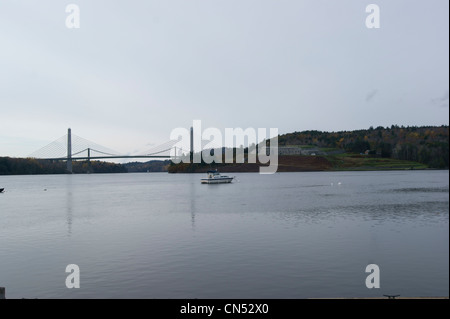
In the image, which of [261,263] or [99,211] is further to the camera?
[99,211]

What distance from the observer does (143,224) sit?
119 feet

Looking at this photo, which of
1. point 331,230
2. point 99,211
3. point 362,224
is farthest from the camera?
point 99,211

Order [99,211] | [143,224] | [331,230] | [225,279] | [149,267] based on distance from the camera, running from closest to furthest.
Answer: [225,279] < [149,267] < [331,230] < [143,224] < [99,211]

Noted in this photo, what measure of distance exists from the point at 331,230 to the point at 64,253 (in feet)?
64.8
